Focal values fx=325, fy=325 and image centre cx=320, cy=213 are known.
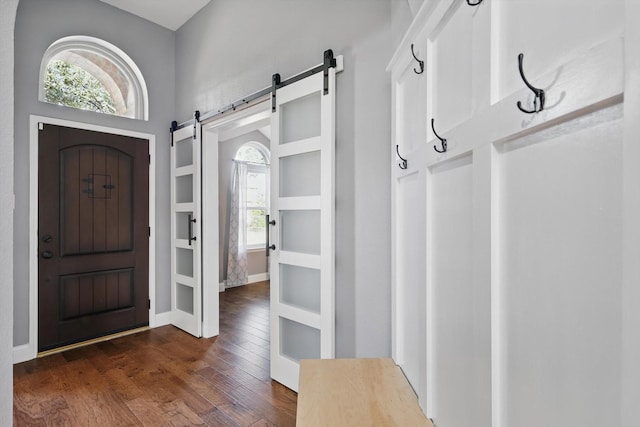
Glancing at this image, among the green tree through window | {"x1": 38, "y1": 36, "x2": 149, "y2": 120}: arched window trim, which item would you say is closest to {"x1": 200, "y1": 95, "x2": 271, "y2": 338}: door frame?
{"x1": 38, "y1": 36, "x2": 149, "y2": 120}: arched window trim

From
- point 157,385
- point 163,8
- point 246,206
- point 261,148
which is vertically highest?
point 163,8

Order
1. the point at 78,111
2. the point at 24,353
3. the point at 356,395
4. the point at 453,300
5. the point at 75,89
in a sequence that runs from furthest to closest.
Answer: the point at 75,89, the point at 78,111, the point at 24,353, the point at 356,395, the point at 453,300

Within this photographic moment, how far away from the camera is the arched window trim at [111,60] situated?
9.66 feet

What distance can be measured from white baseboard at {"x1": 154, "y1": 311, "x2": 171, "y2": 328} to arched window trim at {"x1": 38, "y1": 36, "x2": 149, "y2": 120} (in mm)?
2137

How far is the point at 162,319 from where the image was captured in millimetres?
3561

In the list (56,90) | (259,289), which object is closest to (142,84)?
(56,90)

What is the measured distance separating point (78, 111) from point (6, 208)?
96.9 inches

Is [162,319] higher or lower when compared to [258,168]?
lower

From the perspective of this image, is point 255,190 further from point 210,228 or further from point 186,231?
point 210,228

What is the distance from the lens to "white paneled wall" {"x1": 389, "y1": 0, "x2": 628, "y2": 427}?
397 mm

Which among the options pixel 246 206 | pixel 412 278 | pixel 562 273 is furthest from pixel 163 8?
pixel 562 273

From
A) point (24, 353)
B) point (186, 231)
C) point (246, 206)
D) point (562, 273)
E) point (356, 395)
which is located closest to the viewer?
point (562, 273)

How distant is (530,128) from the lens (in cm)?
51

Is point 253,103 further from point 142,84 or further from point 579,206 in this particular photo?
point 579,206
